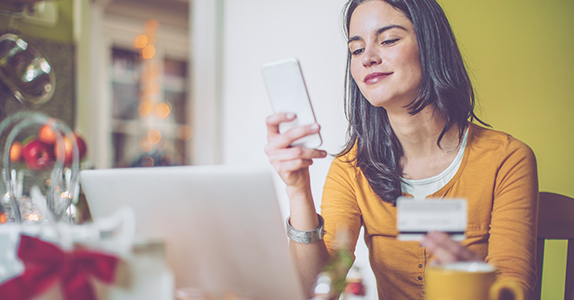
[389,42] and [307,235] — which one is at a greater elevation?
[389,42]

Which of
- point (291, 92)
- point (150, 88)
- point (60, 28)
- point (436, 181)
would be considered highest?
point (60, 28)

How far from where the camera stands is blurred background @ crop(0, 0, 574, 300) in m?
0.86

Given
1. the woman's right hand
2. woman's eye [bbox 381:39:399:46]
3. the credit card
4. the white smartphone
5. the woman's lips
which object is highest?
woman's eye [bbox 381:39:399:46]

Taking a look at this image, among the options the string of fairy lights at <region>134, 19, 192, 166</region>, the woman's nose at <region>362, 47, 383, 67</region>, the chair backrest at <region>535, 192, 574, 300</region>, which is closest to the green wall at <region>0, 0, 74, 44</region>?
the string of fairy lights at <region>134, 19, 192, 166</region>

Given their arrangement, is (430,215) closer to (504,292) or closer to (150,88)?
(504,292)

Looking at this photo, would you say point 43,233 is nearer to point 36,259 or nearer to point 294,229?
point 36,259

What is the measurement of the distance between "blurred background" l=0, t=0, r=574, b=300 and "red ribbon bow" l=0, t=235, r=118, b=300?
2.94 feet

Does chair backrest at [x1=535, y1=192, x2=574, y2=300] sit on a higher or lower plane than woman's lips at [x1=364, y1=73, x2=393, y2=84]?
lower

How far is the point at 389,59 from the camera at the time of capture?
37.1 inches

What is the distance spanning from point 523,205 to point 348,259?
0.55 meters

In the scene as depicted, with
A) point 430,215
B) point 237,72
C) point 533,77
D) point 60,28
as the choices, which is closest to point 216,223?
point 430,215

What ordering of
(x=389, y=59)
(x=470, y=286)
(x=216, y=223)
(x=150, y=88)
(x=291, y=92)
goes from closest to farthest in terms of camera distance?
1. (x=470, y=286)
2. (x=216, y=223)
3. (x=291, y=92)
4. (x=389, y=59)
5. (x=150, y=88)

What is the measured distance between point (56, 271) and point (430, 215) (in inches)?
18.5

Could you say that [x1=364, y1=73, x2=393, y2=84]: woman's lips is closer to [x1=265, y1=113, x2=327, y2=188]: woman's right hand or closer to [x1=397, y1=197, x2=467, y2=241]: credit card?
[x1=265, y1=113, x2=327, y2=188]: woman's right hand
